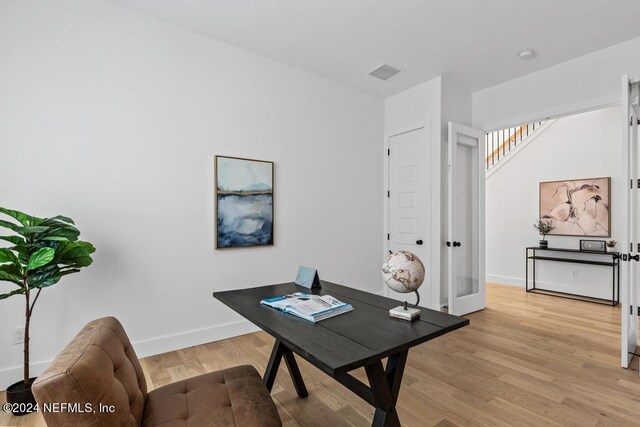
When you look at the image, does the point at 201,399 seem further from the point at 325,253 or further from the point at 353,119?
the point at 353,119

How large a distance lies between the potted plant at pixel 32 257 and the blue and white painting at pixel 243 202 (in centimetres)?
128

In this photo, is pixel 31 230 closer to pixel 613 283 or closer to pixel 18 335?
pixel 18 335

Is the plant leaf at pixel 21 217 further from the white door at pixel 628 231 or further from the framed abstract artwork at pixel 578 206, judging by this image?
the framed abstract artwork at pixel 578 206

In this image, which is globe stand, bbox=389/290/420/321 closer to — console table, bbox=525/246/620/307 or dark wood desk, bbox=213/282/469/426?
dark wood desk, bbox=213/282/469/426

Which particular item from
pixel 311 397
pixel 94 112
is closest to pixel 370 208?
pixel 311 397

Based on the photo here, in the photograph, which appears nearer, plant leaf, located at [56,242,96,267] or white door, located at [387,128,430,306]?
plant leaf, located at [56,242,96,267]

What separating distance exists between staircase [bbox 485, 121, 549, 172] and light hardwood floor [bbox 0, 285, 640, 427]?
3.18m

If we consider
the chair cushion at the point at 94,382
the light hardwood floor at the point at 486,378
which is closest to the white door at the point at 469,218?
the light hardwood floor at the point at 486,378

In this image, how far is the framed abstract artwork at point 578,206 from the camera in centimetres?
479

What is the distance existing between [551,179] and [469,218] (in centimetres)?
220

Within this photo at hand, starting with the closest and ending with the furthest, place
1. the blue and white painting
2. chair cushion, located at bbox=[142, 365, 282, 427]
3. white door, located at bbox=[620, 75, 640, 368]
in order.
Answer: chair cushion, located at bbox=[142, 365, 282, 427] → white door, located at bbox=[620, 75, 640, 368] → the blue and white painting

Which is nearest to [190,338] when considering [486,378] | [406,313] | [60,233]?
[60,233]

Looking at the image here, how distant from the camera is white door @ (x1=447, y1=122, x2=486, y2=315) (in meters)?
4.17

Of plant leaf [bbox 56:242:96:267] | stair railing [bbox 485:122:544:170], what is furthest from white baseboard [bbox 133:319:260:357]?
stair railing [bbox 485:122:544:170]
